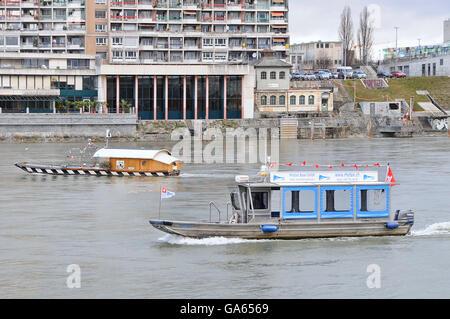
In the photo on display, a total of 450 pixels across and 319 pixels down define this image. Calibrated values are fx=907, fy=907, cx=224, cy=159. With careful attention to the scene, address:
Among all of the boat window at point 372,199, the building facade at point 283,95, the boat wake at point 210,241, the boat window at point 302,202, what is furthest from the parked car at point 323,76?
the boat wake at point 210,241

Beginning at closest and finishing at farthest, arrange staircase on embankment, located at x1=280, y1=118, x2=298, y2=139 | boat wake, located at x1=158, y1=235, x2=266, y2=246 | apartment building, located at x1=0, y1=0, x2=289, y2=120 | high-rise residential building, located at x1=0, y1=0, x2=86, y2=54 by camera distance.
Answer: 1. boat wake, located at x1=158, y1=235, x2=266, y2=246
2. staircase on embankment, located at x1=280, y1=118, x2=298, y2=139
3. apartment building, located at x1=0, y1=0, x2=289, y2=120
4. high-rise residential building, located at x1=0, y1=0, x2=86, y2=54

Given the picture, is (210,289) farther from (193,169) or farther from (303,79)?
(303,79)

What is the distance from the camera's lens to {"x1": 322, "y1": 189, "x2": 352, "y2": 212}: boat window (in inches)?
1497

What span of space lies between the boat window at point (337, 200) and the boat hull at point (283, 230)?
70 centimetres

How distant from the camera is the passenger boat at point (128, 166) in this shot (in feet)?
214

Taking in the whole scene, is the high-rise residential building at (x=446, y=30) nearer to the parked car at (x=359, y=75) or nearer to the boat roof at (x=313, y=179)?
the parked car at (x=359, y=75)

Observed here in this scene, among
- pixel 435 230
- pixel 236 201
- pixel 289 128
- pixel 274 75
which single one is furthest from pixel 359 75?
pixel 236 201

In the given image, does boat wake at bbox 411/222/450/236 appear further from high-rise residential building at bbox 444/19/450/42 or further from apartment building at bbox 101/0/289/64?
high-rise residential building at bbox 444/19/450/42

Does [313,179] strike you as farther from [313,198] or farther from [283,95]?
[283,95]

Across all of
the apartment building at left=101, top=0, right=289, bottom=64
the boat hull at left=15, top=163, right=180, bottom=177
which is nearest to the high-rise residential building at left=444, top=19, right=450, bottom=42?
the apartment building at left=101, top=0, right=289, bottom=64

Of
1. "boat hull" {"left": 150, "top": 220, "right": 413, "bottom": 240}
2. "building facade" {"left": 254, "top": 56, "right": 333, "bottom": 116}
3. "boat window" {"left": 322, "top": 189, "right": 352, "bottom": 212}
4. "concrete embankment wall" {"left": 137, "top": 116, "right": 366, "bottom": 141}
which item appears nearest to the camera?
"boat hull" {"left": 150, "top": 220, "right": 413, "bottom": 240}

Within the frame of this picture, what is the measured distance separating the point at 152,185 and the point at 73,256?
24488mm

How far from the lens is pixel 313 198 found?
124 ft
